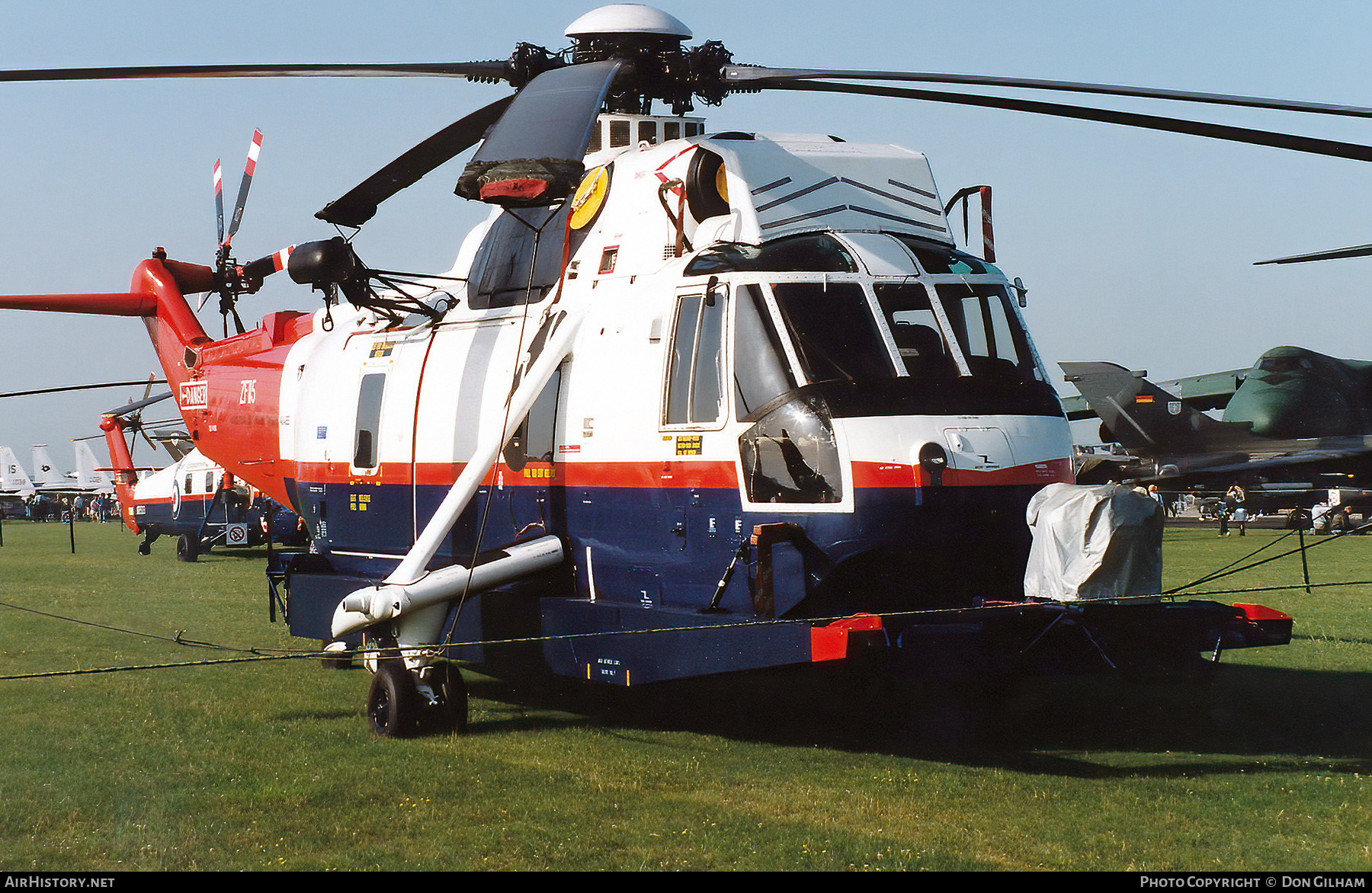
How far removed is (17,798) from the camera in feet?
24.6

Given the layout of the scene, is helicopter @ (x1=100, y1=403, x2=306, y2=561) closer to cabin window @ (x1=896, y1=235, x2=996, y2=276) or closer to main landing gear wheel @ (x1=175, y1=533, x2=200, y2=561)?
main landing gear wheel @ (x1=175, y1=533, x2=200, y2=561)

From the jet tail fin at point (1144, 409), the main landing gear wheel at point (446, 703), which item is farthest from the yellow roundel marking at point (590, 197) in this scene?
the jet tail fin at point (1144, 409)

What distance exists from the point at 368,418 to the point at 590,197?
320 centimetres

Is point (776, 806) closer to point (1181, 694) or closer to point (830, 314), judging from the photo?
point (830, 314)

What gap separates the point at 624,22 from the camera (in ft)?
33.0

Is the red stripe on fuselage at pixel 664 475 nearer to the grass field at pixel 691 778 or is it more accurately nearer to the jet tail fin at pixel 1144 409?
the grass field at pixel 691 778

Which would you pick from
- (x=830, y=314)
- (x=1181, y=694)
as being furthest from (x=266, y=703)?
(x=1181, y=694)

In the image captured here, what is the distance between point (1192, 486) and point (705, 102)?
3122 cm

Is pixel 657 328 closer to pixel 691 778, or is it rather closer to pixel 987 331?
pixel 987 331

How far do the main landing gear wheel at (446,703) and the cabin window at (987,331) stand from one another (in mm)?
4462

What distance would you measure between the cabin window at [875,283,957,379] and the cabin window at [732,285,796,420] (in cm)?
78

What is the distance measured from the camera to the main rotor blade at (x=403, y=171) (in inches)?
418

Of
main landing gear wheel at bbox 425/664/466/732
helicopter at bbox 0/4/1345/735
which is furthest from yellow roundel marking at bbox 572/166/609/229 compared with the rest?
main landing gear wheel at bbox 425/664/466/732

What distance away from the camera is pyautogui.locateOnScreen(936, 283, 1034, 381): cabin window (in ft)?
27.7
